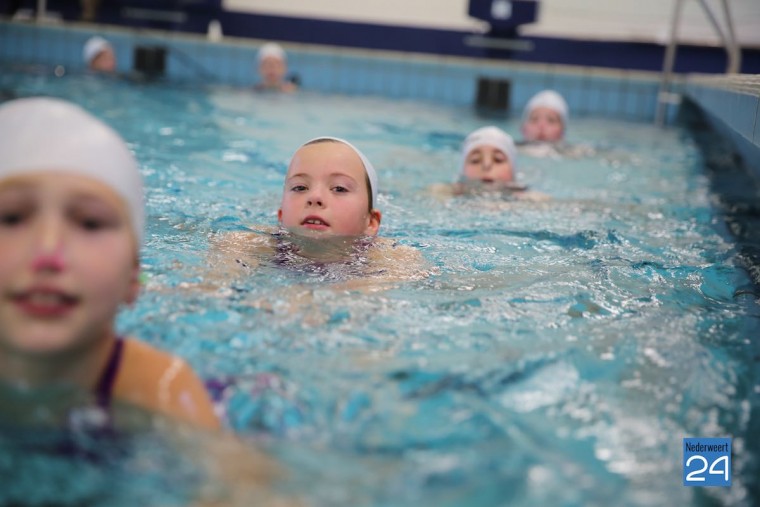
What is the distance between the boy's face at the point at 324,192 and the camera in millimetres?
3959

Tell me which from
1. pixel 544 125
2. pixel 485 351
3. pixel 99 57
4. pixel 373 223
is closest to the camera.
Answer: pixel 485 351

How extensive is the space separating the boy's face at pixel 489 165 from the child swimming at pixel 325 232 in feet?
8.18

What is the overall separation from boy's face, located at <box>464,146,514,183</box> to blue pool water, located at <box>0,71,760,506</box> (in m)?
0.77

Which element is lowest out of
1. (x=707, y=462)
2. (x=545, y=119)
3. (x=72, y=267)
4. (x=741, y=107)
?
(x=707, y=462)

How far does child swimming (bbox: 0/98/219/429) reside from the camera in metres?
1.82

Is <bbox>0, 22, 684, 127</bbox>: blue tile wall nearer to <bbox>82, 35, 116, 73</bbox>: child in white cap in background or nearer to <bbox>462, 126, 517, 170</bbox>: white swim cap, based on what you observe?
<bbox>82, 35, 116, 73</bbox>: child in white cap in background

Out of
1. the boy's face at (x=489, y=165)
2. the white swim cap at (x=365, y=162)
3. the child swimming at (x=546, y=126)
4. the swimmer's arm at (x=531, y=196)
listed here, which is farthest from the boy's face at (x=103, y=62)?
the white swim cap at (x=365, y=162)

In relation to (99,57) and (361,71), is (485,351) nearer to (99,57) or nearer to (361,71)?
(99,57)

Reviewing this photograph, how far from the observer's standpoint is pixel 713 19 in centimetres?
927

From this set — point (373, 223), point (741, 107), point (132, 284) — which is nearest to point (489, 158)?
point (741, 107)

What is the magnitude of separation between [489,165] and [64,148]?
491cm

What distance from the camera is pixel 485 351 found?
289 cm

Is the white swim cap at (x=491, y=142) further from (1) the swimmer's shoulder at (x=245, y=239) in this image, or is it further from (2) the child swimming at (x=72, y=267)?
(2) the child swimming at (x=72, y=267)

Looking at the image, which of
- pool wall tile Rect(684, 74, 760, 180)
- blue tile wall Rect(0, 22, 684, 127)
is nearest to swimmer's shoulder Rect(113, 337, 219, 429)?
pool wall tile Rect(684, 74, 760, 180)
